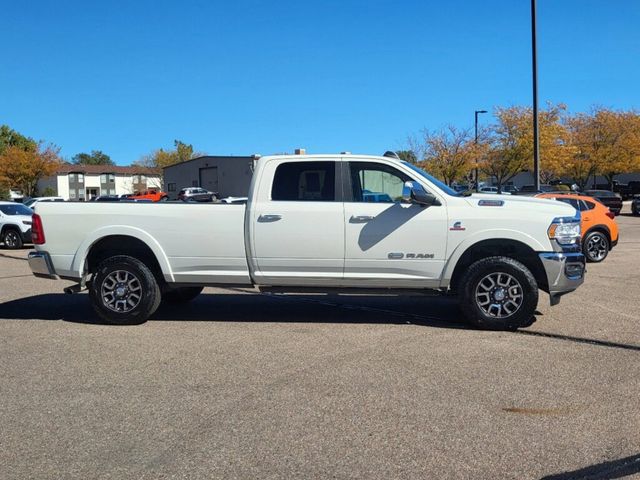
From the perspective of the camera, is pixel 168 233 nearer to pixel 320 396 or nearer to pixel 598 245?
pixel 320 396

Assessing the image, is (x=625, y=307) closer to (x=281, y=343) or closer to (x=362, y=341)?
(x=362, y=341)

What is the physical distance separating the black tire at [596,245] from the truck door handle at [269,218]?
31.1 ft

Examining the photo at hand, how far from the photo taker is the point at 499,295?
22.6 ft

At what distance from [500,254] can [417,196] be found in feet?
4.17

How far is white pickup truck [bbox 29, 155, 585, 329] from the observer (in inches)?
269

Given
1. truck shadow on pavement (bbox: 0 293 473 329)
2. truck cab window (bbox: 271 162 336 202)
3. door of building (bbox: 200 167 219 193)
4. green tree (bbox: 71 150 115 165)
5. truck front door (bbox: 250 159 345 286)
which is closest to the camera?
truck front door (bbox: 250 159 345 286)

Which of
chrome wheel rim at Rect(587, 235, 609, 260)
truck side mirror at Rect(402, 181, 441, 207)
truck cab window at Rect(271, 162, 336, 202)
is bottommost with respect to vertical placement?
chrome wheel rim at Rect(587, 235, 609, 260)

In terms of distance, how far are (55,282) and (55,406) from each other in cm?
724

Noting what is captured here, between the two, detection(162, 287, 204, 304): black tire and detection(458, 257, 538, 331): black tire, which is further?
detection(162, 287, 204, 304): black tire

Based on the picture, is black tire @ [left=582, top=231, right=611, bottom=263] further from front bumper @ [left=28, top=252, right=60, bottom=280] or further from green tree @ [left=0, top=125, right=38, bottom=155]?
green tree @ [left=0, top=125, right=38, bottom=155]

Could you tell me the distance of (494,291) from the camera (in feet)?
22.6

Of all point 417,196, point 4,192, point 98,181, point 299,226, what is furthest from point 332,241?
point 98,181

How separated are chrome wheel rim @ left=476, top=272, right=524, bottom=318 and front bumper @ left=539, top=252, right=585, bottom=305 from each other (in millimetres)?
369

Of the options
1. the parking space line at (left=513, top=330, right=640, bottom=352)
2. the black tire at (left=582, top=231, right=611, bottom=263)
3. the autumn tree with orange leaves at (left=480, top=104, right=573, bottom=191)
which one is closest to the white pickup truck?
the parking space line at (left=513, top=330, right=640, bottom=352)
